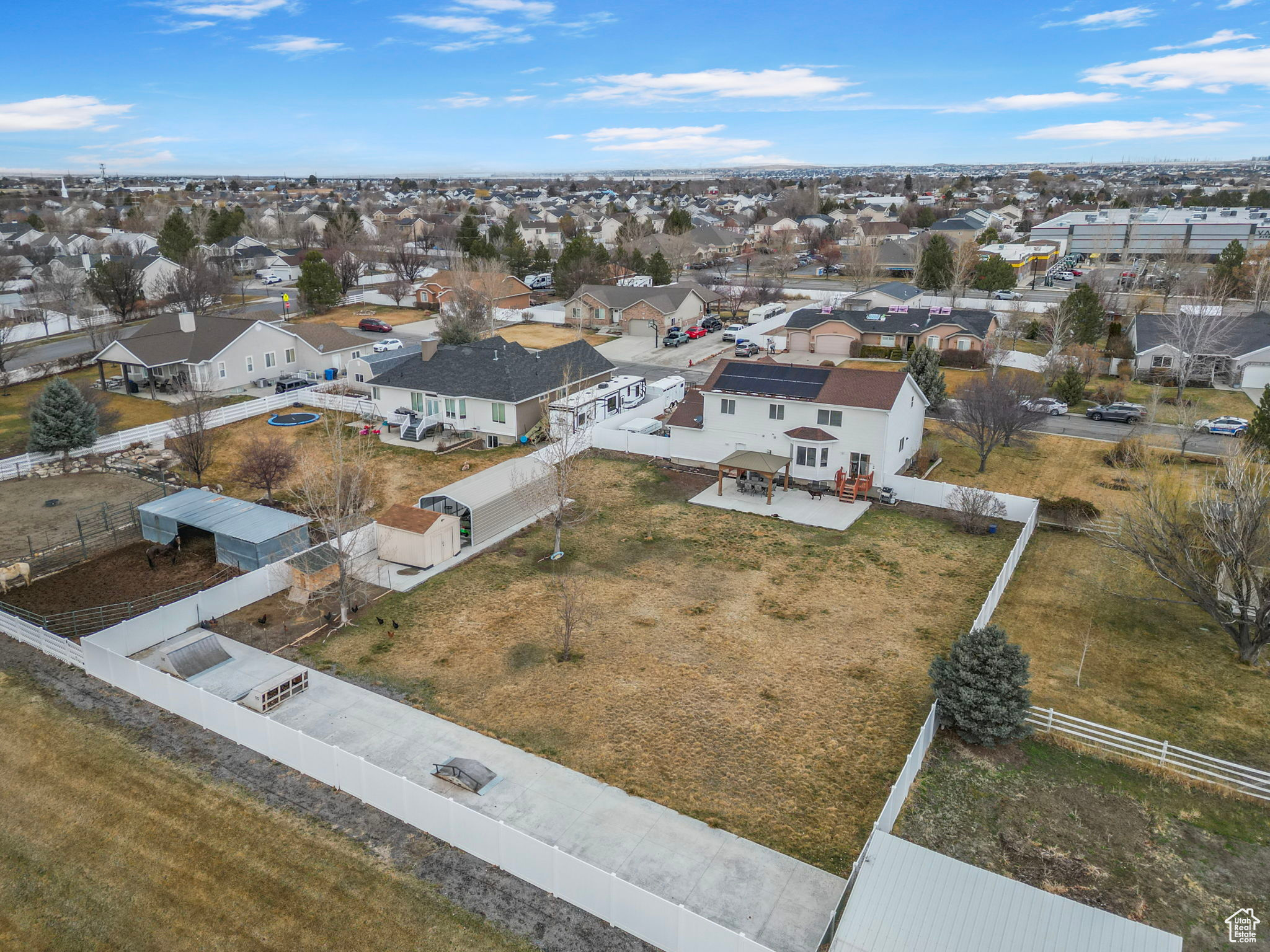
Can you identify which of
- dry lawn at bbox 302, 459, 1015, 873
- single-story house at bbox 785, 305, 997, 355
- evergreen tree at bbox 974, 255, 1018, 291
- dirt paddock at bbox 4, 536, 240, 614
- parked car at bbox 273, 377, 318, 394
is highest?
evergreen tree at bbox 974, 255, 1018, 291

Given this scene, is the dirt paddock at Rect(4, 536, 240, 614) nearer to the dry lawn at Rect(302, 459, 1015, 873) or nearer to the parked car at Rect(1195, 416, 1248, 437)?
the dry lawn at Rect(302, 459, 1015, 873)

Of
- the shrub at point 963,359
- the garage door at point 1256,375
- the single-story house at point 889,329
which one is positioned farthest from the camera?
the single-story house at point 889,329

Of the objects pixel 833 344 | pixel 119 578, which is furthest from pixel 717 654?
pixel 833 344

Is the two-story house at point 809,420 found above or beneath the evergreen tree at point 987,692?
above

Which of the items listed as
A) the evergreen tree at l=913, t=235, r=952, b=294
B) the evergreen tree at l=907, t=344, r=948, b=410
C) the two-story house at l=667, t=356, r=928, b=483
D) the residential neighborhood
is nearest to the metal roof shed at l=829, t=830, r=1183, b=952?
the residential neighborhood

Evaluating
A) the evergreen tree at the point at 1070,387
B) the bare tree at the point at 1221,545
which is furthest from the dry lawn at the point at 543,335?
the bare tree at the point at 1221,545

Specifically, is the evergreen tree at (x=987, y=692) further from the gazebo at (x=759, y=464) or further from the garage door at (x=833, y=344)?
the garage door at (x=833, y=344)
